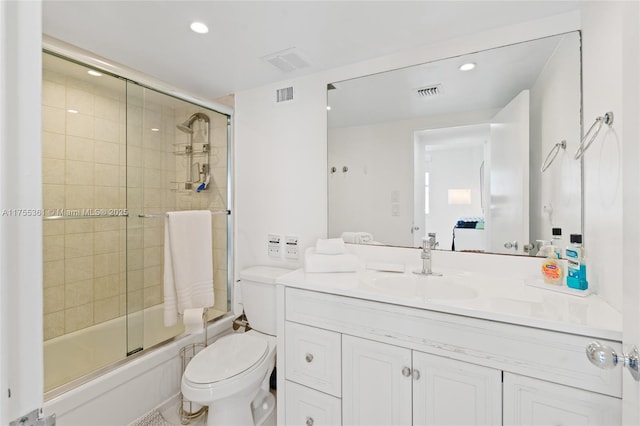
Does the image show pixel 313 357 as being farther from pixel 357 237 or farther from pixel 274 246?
pixel 274 246

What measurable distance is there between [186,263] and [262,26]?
56.7 inches

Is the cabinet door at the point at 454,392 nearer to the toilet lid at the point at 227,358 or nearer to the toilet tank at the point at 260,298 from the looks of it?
the toilet lid at the point at 227,358

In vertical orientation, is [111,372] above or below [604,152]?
below

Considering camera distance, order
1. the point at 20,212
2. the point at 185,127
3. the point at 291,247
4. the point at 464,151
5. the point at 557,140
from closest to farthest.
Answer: the point at 20,212 < the point at 557,140 < the point at 464,151 < the point at 291,247 < the point at 185,127

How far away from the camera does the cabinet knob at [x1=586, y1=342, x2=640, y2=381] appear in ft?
2.04

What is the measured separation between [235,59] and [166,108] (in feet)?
2.03

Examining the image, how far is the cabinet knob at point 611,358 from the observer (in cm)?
62

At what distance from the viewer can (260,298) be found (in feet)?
6.17

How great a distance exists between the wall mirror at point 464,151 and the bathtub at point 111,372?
4.23ft

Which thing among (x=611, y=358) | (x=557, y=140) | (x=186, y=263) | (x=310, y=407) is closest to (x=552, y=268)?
(x=557, y=140)

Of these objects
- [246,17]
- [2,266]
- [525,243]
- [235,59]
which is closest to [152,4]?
[246,17]

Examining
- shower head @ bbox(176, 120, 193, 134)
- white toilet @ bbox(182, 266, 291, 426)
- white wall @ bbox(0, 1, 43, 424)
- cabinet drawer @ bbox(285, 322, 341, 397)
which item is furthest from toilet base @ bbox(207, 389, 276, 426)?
shower head @ bbox(176, 120, 193, 134)

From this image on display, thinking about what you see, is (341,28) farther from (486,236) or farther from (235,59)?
(486,236)

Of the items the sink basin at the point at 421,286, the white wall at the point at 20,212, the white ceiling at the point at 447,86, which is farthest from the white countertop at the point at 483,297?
the white wall at the point at 20,212
